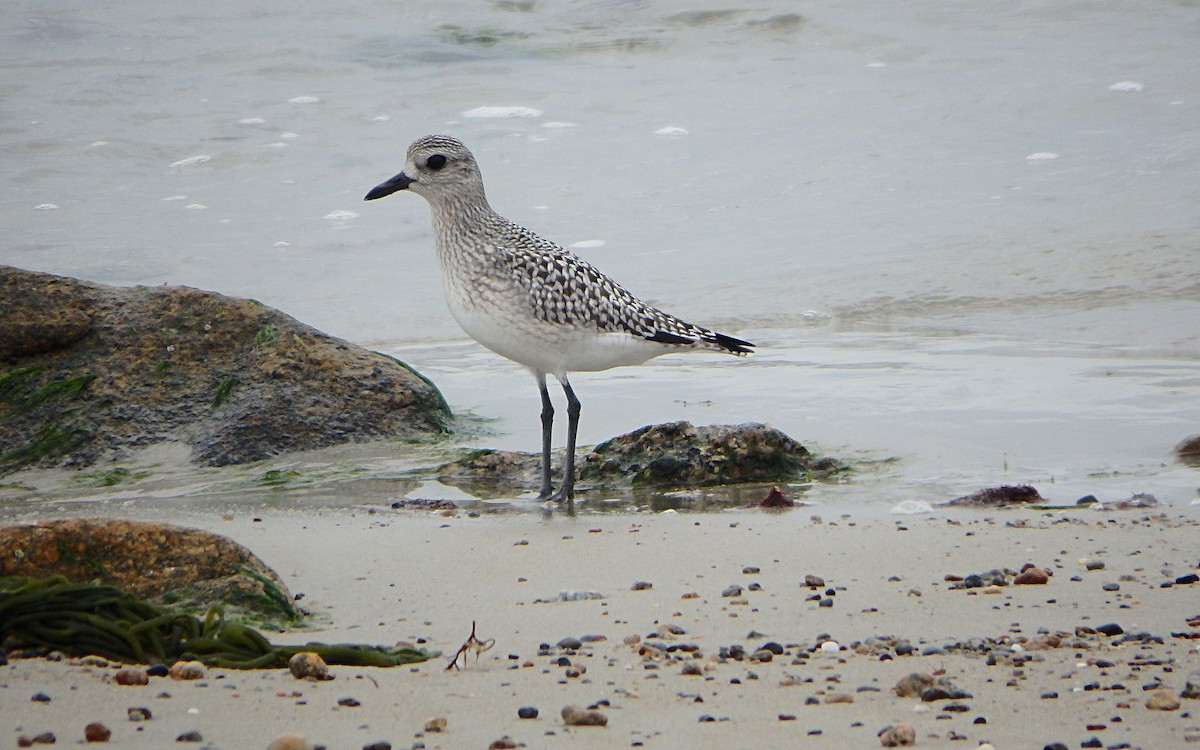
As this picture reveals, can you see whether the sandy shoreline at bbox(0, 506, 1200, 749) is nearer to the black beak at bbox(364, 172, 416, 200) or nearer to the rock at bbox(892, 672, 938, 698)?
the rock at bbox(892, 672, 938, 698)

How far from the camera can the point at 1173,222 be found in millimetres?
12508

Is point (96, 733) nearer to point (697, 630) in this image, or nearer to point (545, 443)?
point (697, 630)

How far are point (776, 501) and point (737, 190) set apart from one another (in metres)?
9.38

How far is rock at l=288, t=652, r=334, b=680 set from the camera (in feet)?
12.1

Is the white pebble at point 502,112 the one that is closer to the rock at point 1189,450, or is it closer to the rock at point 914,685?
the rock at point 1189,450

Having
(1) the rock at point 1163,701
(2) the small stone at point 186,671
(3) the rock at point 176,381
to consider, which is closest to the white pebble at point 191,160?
(3) the rock at point 176,381

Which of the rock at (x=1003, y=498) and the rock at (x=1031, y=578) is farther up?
the rock at (x=1031, y=578)

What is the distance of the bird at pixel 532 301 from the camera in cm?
675

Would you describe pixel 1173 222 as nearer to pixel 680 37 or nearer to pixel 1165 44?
pixel 1165 44

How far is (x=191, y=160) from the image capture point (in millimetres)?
16875

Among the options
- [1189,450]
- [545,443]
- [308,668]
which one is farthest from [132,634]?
[1189,450]

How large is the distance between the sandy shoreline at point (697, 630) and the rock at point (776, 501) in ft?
0.32

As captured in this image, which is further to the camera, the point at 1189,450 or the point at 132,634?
the point at 1189,450

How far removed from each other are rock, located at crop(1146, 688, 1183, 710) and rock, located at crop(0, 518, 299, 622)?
2.54 meters
